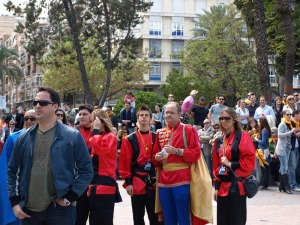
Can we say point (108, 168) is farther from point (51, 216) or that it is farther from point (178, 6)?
point (178, 6)

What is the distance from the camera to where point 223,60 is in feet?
156

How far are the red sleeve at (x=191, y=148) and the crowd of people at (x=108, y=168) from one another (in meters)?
0.01

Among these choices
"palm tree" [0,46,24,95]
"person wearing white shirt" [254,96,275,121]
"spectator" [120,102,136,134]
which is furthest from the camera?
"palm tree" [0,46,24,95]

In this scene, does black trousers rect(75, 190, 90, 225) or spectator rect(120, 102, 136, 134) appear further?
spectator rect(120, 102, 136, 134)

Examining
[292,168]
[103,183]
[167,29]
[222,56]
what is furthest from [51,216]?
[167,29]

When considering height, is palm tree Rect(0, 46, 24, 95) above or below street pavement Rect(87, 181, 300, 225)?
above

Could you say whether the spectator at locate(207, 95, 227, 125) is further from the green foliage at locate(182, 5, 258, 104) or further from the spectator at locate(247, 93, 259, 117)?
the green foliage at locate(182, 5, 258, 104)

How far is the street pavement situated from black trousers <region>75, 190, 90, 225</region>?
224 centimetres

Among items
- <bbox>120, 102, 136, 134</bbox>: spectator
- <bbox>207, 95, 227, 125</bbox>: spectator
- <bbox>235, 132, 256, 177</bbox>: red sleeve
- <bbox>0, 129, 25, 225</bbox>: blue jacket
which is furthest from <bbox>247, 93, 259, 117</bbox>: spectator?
<bbox>0, 129, 25, 225</bbox>: blue jacket

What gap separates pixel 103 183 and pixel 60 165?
2078 millimetres

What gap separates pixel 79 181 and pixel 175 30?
6378 centimetres

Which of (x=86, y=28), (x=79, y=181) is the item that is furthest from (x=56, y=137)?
(x=86, y=28)

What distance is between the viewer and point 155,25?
2633 inches

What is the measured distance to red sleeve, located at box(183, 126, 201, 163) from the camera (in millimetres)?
6890
